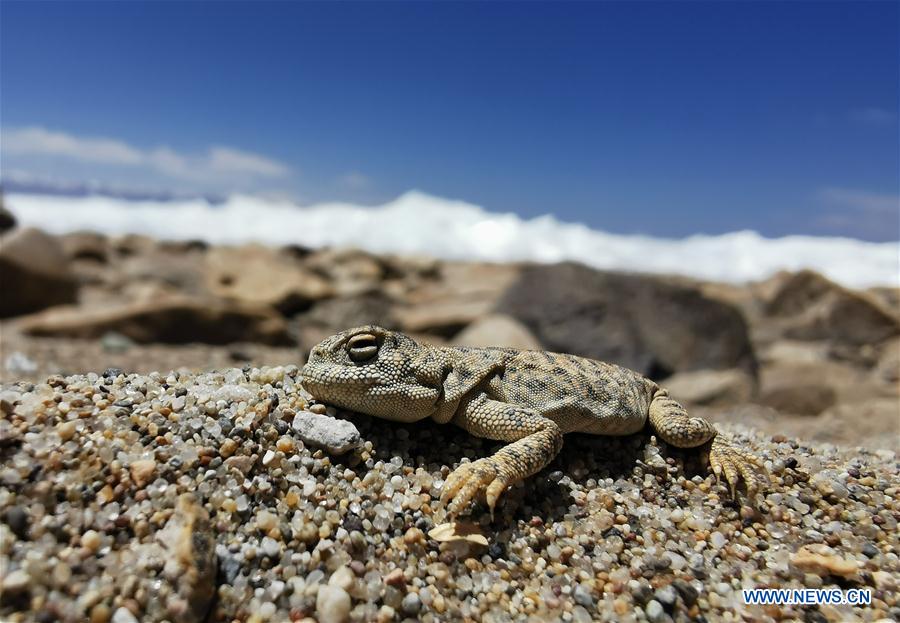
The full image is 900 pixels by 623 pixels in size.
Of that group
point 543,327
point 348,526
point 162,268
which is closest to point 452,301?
point 543,327

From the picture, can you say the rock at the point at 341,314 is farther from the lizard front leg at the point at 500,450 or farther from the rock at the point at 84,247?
the lizard front leg at the point at 500,450

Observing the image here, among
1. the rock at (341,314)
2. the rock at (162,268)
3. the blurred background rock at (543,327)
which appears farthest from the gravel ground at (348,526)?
the rock at (162,268)

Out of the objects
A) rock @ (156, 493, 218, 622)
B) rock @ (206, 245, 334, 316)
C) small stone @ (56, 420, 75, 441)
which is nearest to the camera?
rock @ (156, 493, 218, 622)

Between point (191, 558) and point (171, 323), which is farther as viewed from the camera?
point (171, 323)

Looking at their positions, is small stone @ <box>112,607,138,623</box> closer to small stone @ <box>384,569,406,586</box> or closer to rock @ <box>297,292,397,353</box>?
small stone @ <box>384,569,406,586</box>

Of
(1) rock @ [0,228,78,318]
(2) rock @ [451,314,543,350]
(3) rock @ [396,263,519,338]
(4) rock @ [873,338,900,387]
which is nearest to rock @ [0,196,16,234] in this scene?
(1) rock @ [0,228,78,318]

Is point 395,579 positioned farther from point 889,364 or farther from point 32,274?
point 32,274
